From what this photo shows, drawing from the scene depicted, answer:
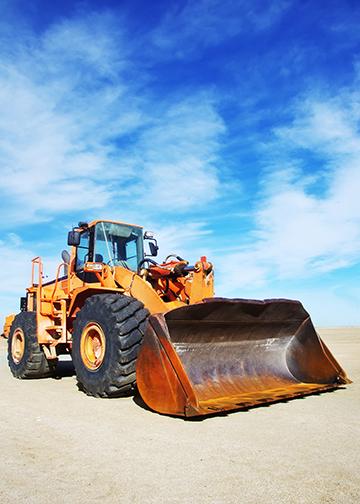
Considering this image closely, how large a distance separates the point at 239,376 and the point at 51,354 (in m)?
3.77

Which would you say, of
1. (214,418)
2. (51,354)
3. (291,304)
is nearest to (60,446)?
(214,418)

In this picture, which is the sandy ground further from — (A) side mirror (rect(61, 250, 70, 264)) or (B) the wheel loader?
(A) side mirror (rect(61, 250, 70, 264))

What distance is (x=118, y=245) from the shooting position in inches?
317

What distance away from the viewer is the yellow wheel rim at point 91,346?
6367 millimetres

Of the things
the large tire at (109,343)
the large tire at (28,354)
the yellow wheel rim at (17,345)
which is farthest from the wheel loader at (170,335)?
the yellow wheel rim at (17,345)

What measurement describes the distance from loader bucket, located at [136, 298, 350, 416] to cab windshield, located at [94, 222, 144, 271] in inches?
96.0

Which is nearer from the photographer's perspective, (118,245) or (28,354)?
(118,245)

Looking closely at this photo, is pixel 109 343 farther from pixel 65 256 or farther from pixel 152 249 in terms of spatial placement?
pixel 65 256

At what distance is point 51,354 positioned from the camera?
8336 millimetres

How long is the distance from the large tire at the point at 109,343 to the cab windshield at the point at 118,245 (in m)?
1.41

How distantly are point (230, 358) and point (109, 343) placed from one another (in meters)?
1.63

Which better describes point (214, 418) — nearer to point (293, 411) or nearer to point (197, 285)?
point (293, 411)

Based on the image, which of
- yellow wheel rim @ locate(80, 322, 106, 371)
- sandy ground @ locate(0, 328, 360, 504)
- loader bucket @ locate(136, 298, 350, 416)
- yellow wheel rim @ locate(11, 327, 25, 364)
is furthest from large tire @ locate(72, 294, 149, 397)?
yellow wheel rim @ locate(11, 327, 25, 364)

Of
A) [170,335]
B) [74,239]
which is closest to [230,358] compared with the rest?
[170,335]
